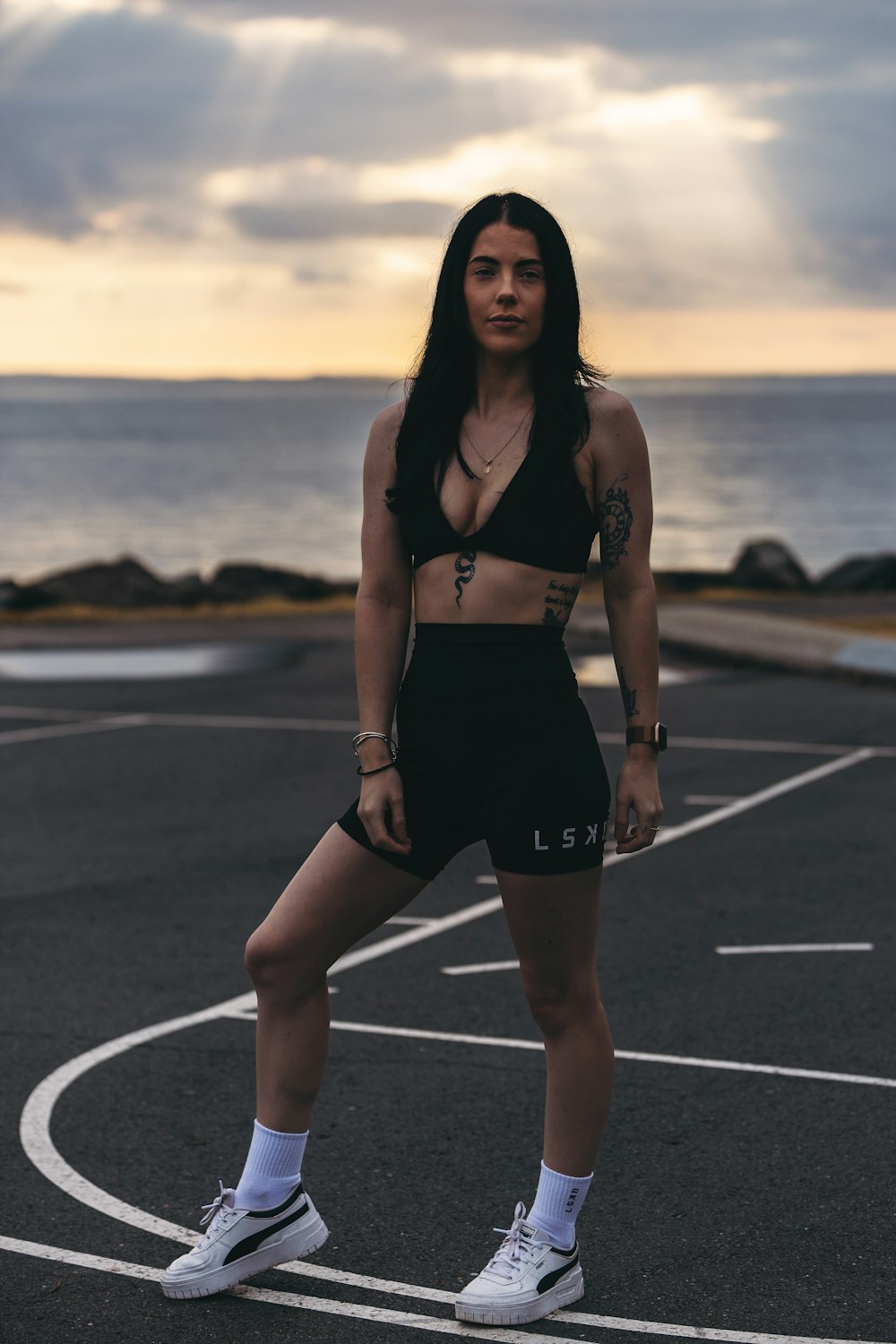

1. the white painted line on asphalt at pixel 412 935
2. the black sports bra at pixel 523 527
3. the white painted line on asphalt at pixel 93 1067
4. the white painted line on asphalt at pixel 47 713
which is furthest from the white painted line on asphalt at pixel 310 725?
the black sports bra at pixel 523 527

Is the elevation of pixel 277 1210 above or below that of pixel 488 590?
below

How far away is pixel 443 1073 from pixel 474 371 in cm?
275

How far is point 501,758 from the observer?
3818 millimetres

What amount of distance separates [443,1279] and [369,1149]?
939mm

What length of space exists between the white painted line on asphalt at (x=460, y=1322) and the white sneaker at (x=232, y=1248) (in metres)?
0.09

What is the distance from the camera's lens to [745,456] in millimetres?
153375

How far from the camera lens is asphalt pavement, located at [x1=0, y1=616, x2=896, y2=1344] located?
13.4 feet

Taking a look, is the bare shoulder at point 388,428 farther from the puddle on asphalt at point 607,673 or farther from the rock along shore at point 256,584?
the rock along shore at point 256,584

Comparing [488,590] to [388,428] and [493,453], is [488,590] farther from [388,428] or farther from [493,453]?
[388,428]

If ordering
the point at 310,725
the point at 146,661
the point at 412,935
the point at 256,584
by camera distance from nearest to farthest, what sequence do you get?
1. the point at 412,935
2. the point at 310,725
3. the point at 146,661
4. the point at 256,584

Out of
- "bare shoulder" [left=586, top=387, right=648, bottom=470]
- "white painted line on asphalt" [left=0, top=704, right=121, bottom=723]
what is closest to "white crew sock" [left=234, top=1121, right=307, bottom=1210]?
"bare shoulder" [left=586, top=387, right=648, bottom=470]

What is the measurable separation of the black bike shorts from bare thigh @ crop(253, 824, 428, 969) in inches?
1.6

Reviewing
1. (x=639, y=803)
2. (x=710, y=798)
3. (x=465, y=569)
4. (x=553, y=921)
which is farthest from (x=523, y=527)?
(x=710, y=798)

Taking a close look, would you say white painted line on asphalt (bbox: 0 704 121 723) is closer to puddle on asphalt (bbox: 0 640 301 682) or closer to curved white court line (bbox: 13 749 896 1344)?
puddle on asphalt (bbox: 0 640 301 682)
